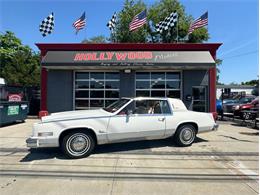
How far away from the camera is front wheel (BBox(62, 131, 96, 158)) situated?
21.3ft

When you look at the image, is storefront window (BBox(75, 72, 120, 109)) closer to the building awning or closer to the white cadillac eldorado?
the building awning

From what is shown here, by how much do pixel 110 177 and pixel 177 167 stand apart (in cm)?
166

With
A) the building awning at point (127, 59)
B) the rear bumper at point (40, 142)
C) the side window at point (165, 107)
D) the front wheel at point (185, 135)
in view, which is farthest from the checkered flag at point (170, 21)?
the rear bumper at point (40, 142)

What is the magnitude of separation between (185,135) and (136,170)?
286 cm

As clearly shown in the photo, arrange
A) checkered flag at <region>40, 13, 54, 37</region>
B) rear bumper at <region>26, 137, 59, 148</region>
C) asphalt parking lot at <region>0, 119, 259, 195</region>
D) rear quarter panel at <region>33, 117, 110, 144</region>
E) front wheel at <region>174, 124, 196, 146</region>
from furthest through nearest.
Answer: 1. checkered flag at <region>40, 13, 54, 37</region>
2. front wheel at <region>174, 124, 196, 146</region>
3. rear quarter panel at <region>33, 117, 110, 144</region>
4. rear bumper at <region>26, 137, 59, 148</region>
5. asphalt parking lot at <region>0, 119, 259, 195</region>

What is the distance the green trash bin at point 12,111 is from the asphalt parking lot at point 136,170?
4216 mm

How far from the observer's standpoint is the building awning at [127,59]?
14.1 meters

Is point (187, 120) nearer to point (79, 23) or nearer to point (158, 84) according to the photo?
point (158, 84)

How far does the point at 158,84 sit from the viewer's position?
15703 mm

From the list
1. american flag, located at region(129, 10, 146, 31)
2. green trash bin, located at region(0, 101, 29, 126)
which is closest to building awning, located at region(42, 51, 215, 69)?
green trash bin, located at region(0, 101, 29, 126)

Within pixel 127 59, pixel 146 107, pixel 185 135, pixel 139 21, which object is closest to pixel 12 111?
pixel 127 59

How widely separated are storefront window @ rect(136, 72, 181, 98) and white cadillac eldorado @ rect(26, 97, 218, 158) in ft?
24.3

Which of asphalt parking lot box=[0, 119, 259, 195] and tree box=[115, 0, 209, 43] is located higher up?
tree box=[115, 0, 209, 43]

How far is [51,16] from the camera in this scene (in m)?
17.6
